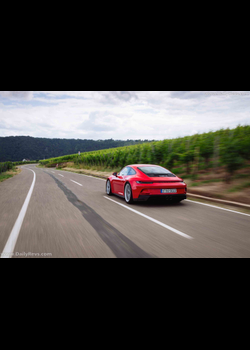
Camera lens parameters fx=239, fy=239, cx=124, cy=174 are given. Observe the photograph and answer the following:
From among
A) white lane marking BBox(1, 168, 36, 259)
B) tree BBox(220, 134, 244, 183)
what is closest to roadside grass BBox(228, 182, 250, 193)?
tree BBox(220, 134, 244, 183)

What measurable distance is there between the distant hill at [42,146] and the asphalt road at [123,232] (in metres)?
106

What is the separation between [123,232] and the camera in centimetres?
482

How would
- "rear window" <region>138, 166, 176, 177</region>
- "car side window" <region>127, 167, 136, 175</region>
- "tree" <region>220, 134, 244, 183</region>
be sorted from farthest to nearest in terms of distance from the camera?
1. "tree" <region>220, 134, 244, 183</region>
2. "car side window" <region>127, 167, 136, 175</region>
3. "rear window" <region>138, 166, 176, 177</region>

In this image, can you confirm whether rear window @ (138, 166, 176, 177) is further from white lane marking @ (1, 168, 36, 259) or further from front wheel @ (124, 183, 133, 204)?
white lane marking @ (1, 168, 36, 259)

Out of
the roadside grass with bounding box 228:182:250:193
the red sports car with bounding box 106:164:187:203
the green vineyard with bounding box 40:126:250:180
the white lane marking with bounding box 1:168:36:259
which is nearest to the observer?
the white lane marking with bounding box 1:168:36:259

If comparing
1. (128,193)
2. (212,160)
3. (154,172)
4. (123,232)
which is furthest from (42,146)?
(123,232)

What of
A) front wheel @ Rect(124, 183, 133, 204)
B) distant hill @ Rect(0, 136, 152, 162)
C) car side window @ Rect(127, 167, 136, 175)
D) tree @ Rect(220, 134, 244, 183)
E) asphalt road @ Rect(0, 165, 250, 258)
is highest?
distant hill @ Rect(0, 136, 152, 162)

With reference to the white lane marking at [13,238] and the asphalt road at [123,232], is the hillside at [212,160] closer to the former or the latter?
the asphalt road at [123,232]

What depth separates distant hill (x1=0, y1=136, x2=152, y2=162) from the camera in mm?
115188

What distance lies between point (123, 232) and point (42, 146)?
463 feet

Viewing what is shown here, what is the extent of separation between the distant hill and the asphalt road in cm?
10584

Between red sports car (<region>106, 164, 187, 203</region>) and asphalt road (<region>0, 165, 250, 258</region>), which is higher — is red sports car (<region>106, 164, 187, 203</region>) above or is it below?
above
